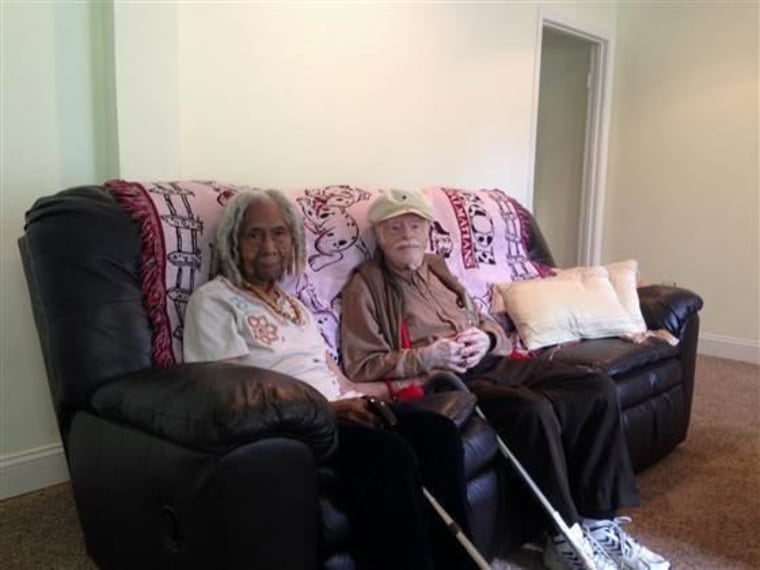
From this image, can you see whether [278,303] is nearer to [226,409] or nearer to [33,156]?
[226,409]

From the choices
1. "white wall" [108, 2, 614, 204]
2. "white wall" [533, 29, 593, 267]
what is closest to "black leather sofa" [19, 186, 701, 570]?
"white wall" [108, 2, 614, 204]

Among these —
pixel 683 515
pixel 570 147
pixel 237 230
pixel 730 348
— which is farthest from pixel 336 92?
pixel 730 348

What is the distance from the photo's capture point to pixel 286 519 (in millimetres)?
1243

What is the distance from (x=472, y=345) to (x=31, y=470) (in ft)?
5.12

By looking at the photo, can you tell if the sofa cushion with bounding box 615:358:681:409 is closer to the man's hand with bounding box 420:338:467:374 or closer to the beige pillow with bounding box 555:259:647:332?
the beige pillow with bounding box 555:259:647:332

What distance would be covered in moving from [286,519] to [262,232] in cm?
86

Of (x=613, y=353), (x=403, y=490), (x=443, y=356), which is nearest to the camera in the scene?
(x=403, y=490)

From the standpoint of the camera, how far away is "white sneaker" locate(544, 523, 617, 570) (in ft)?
5.60

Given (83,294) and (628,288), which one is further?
(628,288)

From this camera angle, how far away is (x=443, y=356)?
2.05m

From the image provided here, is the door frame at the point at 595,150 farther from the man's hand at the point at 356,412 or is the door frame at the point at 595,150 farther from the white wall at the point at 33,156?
the man's hand at the point at 356,412

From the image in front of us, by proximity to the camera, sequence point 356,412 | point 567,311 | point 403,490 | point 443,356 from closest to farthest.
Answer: point 403,490, point 356,412, point 443,356, point 567,311

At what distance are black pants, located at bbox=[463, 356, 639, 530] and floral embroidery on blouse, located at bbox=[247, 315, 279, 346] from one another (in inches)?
24.1

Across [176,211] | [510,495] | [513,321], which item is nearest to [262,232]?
[176,211]
